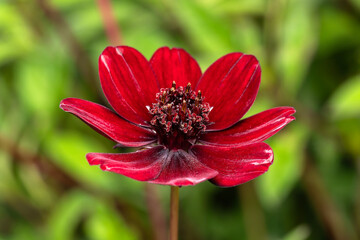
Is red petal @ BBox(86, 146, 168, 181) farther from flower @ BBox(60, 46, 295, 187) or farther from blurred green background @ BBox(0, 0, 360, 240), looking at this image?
blurred green background @ BBox(0, 0, 360, 240)

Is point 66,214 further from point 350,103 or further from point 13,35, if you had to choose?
point 350,103

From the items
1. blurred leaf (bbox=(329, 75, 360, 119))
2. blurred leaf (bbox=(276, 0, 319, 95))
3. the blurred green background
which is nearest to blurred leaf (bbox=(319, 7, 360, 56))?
the blurred green background

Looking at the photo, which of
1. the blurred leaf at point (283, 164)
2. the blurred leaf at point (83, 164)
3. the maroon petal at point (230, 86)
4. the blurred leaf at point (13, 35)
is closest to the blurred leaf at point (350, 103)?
the blurred leaf at point (283, 164)

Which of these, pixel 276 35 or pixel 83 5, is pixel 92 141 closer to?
pixel 83 5

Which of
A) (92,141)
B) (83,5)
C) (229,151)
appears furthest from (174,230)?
(83,5)

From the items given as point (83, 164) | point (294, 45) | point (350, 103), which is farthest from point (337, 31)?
point (83, 164)
